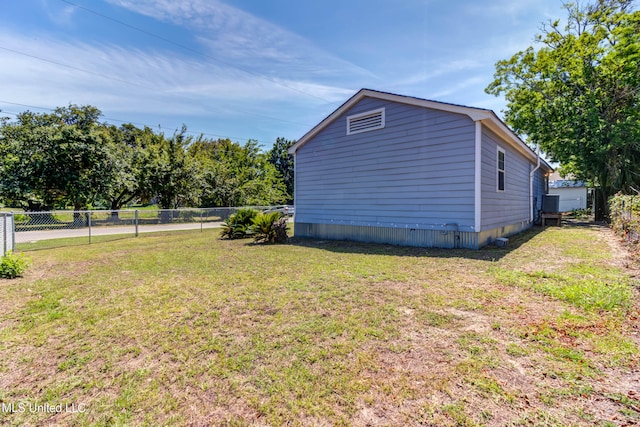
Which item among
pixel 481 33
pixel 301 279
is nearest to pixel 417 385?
pixel 301 279

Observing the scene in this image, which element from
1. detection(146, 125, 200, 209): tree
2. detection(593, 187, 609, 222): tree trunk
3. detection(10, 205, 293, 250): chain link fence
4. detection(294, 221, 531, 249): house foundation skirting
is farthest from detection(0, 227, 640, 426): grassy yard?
detection(593, 187, 609, 222): tree trunk

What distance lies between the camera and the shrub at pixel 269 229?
361 inches

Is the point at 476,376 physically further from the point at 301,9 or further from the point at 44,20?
the point at 44,20

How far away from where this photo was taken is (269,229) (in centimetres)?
916

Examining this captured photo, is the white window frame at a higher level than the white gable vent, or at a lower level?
lower

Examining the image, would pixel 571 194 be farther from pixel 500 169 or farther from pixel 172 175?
pixel 172 175

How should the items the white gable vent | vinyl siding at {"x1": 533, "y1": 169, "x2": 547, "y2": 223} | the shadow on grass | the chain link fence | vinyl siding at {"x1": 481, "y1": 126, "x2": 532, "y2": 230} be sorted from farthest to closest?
vinyl siding at {"x1": 533, "y1": 169, "x2": 547, "y2": 223} < the chain link fence < the white gable vent < vinyl siding at {"x1": 481, "y1": 126, "x2": 532, "y2": 230} < the shadow on grass

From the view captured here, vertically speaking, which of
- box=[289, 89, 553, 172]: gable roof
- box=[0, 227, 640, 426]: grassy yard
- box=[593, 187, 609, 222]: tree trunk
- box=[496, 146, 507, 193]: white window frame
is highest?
box=[289, 89, 553, 172]: gable roof

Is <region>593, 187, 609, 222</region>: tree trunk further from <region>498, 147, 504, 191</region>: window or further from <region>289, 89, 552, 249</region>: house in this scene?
<region>498, 147, 504, 191</region>: window

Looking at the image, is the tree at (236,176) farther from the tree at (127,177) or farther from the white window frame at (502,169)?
the white window frame at (502,169)

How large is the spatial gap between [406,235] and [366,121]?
144 inches

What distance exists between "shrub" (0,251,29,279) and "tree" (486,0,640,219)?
20322mm

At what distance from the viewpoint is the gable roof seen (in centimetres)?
662

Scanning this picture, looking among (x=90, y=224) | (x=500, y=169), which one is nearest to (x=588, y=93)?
(x=500, y=169)
